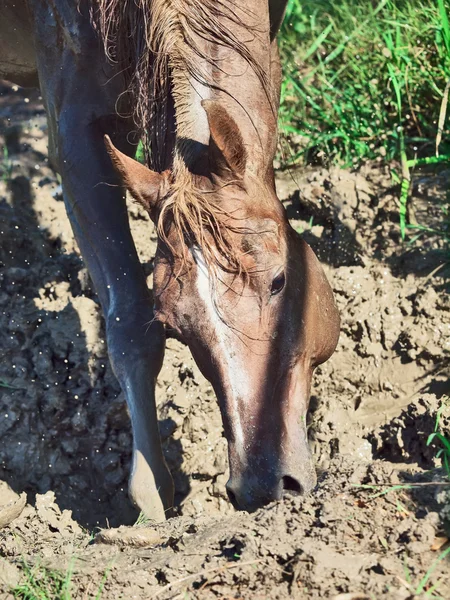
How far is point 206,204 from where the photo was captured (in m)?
3.05

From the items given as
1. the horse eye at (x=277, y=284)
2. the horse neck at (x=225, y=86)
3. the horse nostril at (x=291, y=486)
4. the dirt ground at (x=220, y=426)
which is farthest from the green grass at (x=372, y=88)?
the horse nostril at (x=291, y=486)

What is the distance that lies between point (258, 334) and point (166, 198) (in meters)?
0.55

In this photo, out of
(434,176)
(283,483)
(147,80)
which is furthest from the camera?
(434,176)

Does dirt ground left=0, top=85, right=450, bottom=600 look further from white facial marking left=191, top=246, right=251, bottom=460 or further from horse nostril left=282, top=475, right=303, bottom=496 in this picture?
white facial marking left=191, top=246, right=251, bottom=460

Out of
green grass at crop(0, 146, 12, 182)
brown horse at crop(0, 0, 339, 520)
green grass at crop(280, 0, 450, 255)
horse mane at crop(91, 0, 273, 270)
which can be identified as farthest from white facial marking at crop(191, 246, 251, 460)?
green grass at crop(0, 146, 12, 182)

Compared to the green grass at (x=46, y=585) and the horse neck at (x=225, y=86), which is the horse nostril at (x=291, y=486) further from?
the horse neck at (x=225, y=86)

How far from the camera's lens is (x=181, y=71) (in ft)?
10.6

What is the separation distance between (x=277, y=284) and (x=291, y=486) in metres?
0.66

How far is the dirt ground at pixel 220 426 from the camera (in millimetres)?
2328

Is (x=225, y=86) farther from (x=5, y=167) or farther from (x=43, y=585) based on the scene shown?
(x=5, y=167)

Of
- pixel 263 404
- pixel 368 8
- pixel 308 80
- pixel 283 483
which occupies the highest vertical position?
pixel 368 8

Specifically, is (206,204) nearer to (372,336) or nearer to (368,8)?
(372,336)

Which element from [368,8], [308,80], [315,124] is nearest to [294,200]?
[315,124]

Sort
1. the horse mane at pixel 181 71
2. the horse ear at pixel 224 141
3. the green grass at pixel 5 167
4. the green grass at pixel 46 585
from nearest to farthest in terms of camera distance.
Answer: the green grass at pixel 46 585 → the horse ear at pixel 224 141 → the horse mane at pixel 181 71 → the green grass at pixel 5 167
